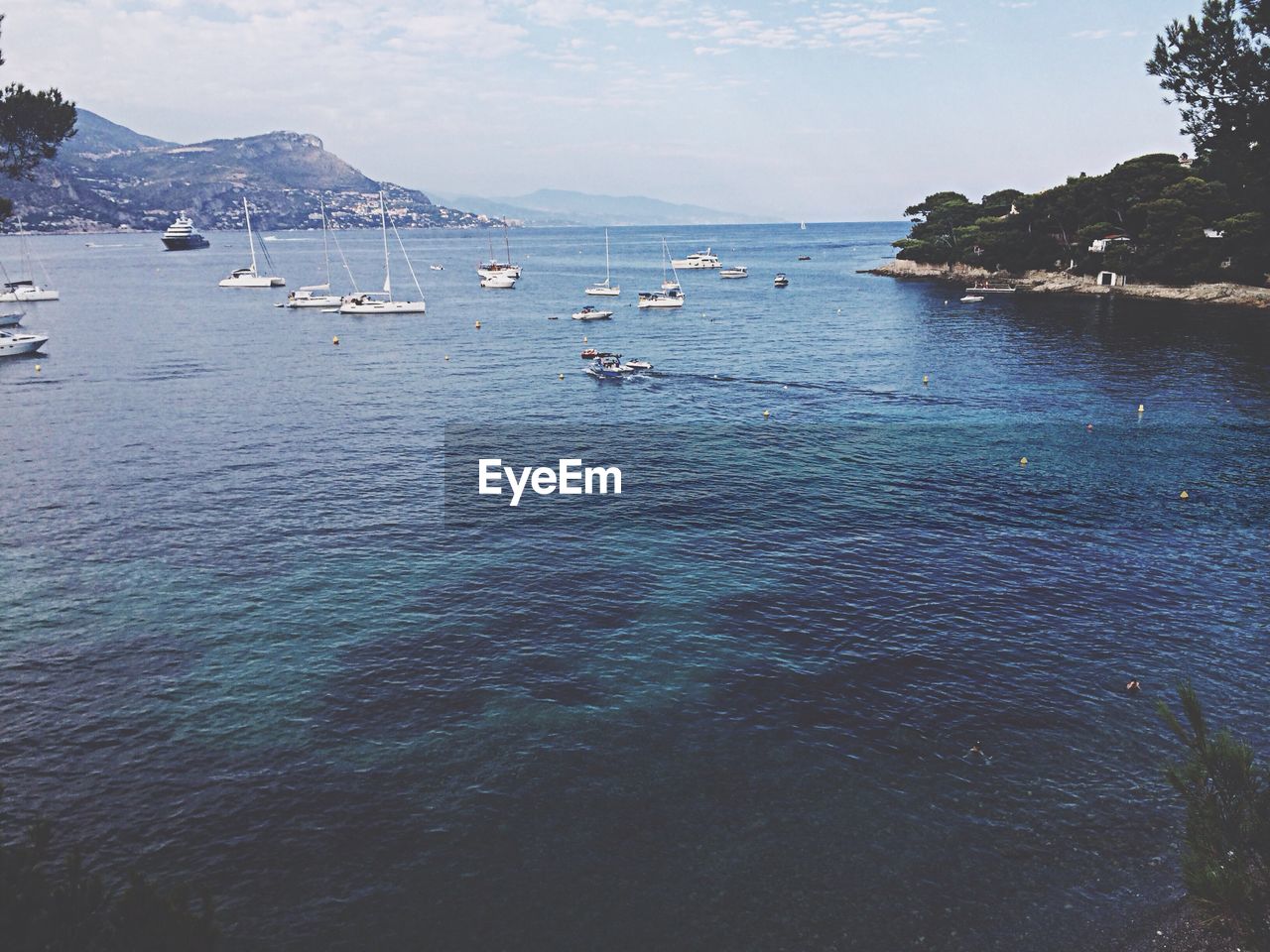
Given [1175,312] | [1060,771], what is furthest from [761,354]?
[1060,771]

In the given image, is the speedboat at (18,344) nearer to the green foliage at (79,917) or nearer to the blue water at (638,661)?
the blue water at (638,661)

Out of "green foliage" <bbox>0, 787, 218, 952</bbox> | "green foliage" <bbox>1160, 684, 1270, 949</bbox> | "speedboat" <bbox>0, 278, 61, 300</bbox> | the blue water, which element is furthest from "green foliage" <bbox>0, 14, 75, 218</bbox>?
"speedboat" <bbox>0, 278, 61, 300</bbox>

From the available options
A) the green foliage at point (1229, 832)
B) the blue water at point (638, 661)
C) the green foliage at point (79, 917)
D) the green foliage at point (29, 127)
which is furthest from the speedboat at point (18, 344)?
the green foliage at point (1229, 832)

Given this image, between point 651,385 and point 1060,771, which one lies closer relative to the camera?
point 1060,771

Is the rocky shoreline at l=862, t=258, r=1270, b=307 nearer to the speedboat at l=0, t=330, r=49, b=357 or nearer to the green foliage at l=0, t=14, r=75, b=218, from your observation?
the green foliage at l=0, t=14, r=75, b=218

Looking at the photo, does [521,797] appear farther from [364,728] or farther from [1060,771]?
[1060,771]

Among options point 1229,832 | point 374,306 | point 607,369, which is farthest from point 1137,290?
point 1229,832
